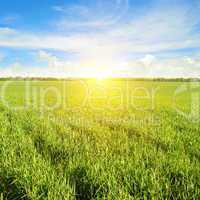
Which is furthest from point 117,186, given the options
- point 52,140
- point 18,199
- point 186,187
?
point 52,140

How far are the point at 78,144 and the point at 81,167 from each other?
1239 mm

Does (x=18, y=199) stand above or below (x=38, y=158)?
below

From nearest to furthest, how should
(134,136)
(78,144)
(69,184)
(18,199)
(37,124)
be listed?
(18,199)
(69,184)
(78,144)
(134,136)
(37,124)

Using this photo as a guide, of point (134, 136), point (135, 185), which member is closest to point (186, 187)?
point (135, 185)

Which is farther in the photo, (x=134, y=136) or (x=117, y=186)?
(x=134, y=136)

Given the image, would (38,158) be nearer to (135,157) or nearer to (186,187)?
(135,157)

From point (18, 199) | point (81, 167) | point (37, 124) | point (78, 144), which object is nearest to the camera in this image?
point (18, 199)

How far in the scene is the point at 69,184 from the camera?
3.32m

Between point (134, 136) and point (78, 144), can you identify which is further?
point (134, 136)

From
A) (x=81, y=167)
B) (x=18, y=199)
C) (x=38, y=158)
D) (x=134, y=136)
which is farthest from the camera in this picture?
(x=134, y=136)

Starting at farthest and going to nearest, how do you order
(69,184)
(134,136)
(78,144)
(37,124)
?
(37,124)
(134,136)
(78,144)
(69,184)

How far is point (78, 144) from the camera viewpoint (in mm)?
4922

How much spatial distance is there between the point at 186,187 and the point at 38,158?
2.34 metres

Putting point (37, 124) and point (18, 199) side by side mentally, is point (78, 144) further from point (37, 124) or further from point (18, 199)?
point (37, 124)
